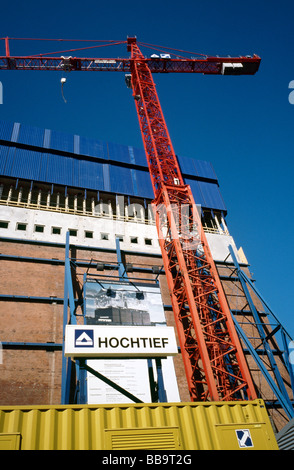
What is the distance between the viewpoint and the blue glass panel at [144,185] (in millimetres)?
39156

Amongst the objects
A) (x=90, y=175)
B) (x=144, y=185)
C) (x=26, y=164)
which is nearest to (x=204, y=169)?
→ (x=144, y=185)

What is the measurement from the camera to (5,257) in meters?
26.5

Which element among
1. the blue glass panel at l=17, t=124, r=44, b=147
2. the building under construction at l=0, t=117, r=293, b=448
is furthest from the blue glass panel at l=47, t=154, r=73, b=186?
the blue glass panel at l=17, t=124, r=44, b=147

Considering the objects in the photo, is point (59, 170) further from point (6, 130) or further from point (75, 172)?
point (6, 130)

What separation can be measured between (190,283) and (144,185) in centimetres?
1723

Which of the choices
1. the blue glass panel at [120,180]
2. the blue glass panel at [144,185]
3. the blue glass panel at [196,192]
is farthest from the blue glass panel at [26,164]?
the blue glass panel at [196,192]

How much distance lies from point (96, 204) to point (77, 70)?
19.0m

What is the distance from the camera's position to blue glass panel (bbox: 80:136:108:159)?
4044 cm

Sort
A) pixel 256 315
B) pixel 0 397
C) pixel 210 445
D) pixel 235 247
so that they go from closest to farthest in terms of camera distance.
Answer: pixel 210 445
pixel 0 397
pixel 256 315
pixel 235 247

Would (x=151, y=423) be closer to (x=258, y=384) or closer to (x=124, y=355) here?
(x=124, y=355)

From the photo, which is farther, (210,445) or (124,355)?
(124,355)

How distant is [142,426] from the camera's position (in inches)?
365

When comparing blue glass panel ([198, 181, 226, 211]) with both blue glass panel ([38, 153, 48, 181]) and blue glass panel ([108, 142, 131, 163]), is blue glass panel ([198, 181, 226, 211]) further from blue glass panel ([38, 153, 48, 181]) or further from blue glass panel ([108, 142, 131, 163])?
blue glass panel ([38, 153, 48, 181])
